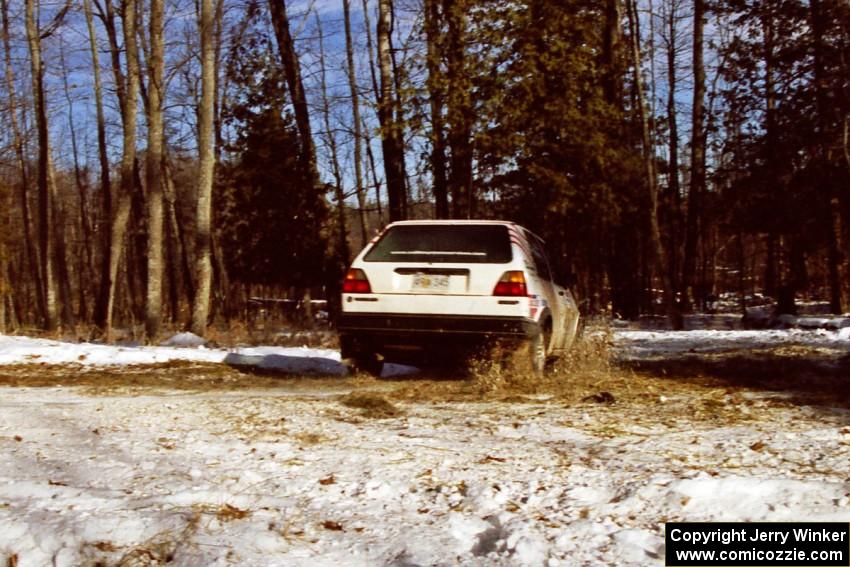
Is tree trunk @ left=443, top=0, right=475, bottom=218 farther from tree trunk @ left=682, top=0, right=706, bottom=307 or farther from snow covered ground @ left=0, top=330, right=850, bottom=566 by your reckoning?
snow covered ground @ left=0, top=330, right=850, bottom=566

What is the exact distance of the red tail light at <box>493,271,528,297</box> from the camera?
282 inches

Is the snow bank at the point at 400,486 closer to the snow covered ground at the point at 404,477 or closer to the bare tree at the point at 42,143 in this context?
the snow covered ground at the point at 404,477

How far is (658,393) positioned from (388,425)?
258cm

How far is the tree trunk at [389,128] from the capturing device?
55.7ft

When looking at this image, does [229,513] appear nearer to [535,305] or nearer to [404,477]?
[404,477]

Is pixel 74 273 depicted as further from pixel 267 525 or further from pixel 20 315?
pixel 267 525

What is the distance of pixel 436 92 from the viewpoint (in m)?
16.5

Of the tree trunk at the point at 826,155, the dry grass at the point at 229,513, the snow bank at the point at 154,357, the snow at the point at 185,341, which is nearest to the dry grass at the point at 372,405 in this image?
the dry grass at the point at 229,513

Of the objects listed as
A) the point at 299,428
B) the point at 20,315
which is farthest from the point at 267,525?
the point at 20,315

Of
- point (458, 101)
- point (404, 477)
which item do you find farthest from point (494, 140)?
point (404, 477)

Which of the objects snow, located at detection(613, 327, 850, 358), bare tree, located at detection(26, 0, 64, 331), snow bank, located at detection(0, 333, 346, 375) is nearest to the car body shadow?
snow bank, located at detection(0, 333, 346, 375)

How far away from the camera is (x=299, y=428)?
502 centimetres

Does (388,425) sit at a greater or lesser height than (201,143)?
lesser

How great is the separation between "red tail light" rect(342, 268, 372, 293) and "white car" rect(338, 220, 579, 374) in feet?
0.03
